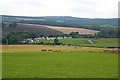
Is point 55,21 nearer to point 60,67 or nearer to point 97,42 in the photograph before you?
point 97,42

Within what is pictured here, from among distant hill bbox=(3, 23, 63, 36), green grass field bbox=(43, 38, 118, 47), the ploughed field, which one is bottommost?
the ploughed field

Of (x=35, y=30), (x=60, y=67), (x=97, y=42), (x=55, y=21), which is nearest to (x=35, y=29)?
(x=35, y=30)

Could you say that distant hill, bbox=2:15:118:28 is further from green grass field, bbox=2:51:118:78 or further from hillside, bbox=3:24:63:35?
green grass field, bbox=2:51:118:78

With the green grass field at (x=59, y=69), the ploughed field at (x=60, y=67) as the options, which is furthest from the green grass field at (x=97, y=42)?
the green grass field at (x=59, y=69)

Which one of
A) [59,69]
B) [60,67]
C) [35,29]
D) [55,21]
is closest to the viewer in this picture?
[59,69]

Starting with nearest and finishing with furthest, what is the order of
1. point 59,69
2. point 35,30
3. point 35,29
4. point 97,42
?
point 59,69
point 97,42
point 35,30
point 35,29

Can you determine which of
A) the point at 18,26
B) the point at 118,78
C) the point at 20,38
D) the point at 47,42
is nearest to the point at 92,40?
the point at 47,42

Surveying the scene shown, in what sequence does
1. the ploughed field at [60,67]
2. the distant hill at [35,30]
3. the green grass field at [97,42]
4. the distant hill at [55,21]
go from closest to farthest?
the ploughed field at [60,67], the green grass field at [97,42], the distant hill at [35,30], the distant hill at [55,21]

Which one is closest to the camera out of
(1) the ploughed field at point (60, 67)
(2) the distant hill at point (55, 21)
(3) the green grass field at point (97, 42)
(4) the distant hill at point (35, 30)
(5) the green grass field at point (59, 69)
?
(5) the green grass field at point (59, 69)

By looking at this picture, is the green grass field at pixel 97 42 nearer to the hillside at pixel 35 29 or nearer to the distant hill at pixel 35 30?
the distant hill at pixel 35 30

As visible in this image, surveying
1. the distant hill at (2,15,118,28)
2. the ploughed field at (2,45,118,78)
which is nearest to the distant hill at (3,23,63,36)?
the distant hill at (2,15,118,28)

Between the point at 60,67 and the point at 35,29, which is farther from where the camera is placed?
the point at 35,29

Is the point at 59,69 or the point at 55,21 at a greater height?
the point at 55,21

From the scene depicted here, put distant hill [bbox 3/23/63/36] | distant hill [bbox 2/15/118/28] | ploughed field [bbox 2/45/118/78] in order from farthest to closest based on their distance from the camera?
distant hill [bbox 2/15/118/28] → distant hill [bbox 3/23/63/36] → ploughed field [bbox 2/45/118/78]
